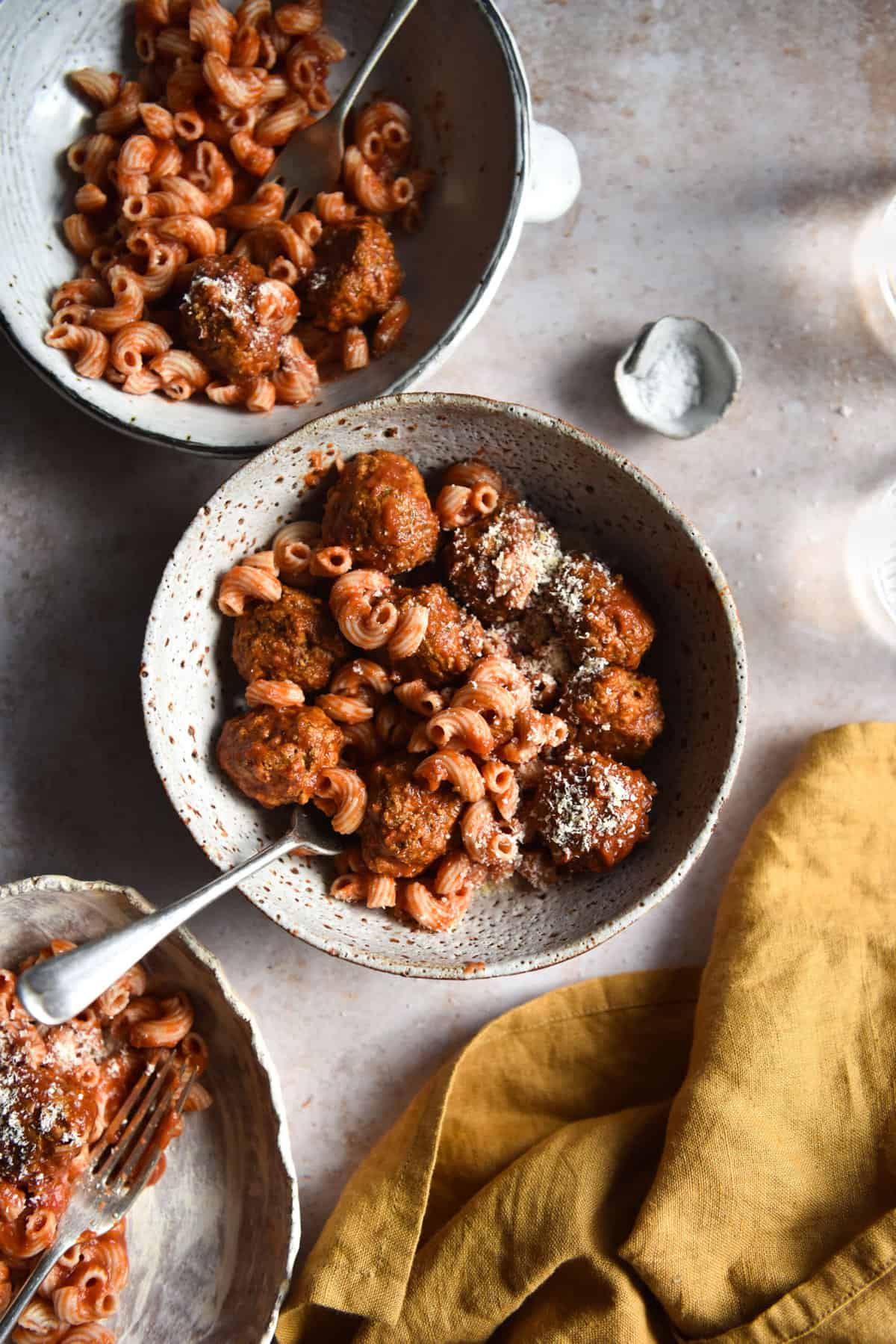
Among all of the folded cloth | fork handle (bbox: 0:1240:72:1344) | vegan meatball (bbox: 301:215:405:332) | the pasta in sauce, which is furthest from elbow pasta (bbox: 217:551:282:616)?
fork handle (bbox: 0:1240:72:1344)

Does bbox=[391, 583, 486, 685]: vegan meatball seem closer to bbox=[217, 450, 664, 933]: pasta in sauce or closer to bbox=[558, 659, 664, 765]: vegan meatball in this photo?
bbox=[217, 450, 664, 933]: pasta in sauce

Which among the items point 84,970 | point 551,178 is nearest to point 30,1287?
point 84,970

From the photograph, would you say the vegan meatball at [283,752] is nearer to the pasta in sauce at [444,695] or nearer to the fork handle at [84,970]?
the pasta in sauce at [444,695]

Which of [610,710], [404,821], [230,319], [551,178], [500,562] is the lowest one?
[404,821]

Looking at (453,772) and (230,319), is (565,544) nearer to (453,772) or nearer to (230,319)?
(453,772)

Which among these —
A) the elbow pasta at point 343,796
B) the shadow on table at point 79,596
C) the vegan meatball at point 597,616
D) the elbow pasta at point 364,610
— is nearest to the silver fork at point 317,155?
the shadow on table at point 79,596

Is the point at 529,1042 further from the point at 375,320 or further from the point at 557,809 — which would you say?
the point at 375,320

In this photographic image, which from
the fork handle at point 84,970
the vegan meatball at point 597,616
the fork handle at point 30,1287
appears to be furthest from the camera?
the vegan meatball at point 597,616
